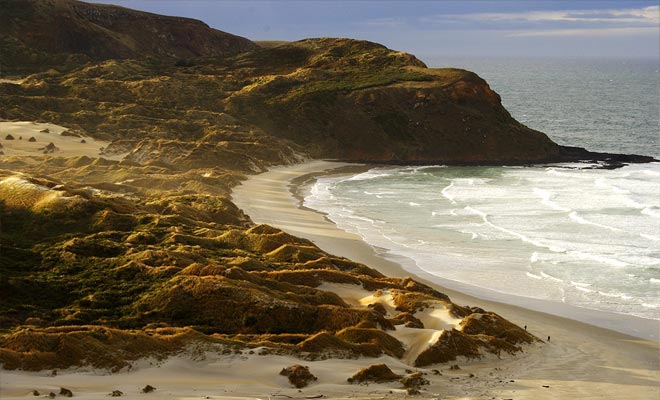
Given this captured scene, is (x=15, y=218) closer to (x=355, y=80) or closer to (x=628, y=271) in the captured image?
(x=628, y=271)

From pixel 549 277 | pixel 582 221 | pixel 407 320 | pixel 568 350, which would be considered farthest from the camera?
pixel 582 221

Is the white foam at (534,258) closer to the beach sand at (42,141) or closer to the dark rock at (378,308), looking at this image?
the dark rock at (378,308)

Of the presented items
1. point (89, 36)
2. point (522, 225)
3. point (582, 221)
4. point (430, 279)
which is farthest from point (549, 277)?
point (89, 36)

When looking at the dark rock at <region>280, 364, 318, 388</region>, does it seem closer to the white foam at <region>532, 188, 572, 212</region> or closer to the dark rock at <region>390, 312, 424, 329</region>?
the dark rock at <region>390, 312, 424, 329</region>

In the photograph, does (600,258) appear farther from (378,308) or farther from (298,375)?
(298,375)

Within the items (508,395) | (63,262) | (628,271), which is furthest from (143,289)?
(628,271)
